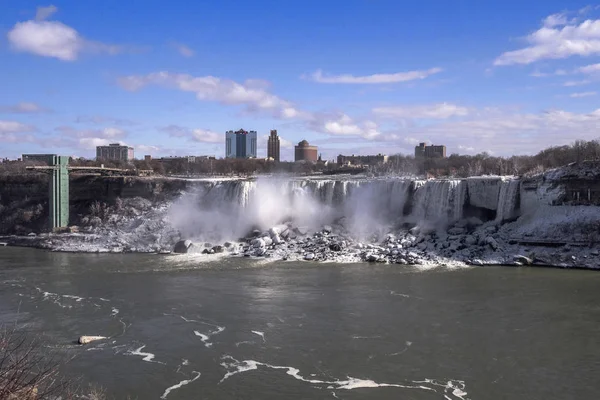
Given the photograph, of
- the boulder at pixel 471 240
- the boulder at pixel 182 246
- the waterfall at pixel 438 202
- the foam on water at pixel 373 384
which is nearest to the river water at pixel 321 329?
the foam on water at pixel 373 384

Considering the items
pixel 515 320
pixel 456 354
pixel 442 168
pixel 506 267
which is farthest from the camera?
pixel 442 168

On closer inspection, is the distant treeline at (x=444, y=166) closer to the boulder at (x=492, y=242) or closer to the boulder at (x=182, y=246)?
the boulder at (x=492, y=242)

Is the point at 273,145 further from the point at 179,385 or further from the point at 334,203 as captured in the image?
the point at 179,385

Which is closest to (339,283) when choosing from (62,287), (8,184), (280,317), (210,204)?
(280,317)

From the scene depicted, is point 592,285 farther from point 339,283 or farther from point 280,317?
point 280,317

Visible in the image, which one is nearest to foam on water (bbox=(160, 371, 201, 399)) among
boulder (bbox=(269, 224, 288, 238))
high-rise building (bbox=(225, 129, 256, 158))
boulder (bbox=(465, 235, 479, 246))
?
boulder (bbox=(465, 235, 479, 246))
